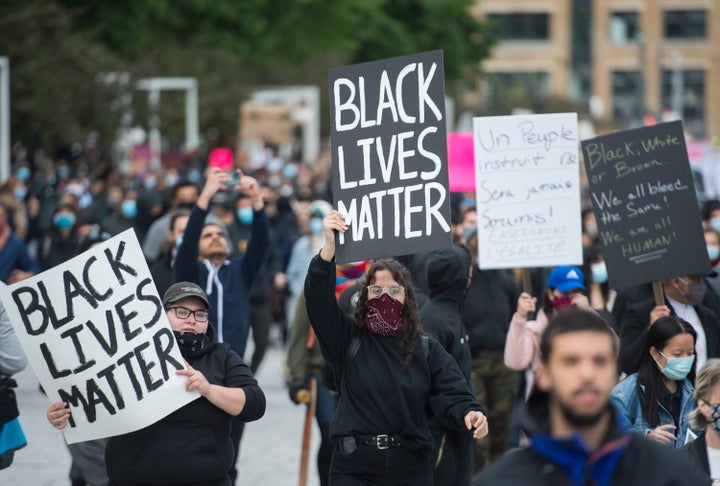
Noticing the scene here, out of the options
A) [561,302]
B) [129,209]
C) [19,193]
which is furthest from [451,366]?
[19,193]

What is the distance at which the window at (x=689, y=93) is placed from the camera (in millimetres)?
97500

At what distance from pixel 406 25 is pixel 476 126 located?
130 ft

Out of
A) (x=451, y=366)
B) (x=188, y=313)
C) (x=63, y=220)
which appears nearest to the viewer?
(x=188, y=313)

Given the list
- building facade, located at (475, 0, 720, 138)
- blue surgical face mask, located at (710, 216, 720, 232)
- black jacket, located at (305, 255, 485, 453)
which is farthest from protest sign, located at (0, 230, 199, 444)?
building facade, located at (475, 0, 720, 138)

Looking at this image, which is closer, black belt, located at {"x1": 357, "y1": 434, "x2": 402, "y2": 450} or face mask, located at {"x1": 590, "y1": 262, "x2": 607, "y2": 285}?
black belt, located at {"x1": 357, "y1": 434, "x2": 402, "y2": 450}

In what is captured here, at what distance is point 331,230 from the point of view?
649 centimetres

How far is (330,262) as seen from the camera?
6453 mm

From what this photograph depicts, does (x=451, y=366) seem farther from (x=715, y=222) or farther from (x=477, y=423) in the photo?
(x=715, y=222)

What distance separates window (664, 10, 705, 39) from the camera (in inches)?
3696

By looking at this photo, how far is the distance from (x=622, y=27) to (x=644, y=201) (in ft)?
290

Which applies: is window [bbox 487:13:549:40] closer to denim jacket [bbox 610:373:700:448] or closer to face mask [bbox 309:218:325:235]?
face mask [bbox 309:218:325:235]

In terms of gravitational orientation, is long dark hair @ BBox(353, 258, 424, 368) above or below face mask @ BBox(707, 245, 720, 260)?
below

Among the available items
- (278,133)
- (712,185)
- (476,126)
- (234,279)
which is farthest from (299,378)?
(278,133)

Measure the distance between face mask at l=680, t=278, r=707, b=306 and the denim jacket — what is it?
6.10 ft
